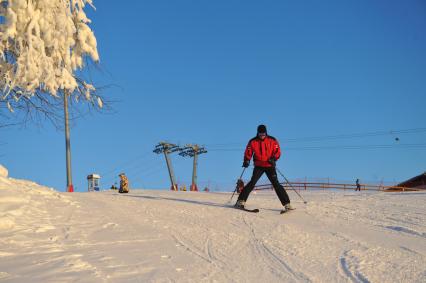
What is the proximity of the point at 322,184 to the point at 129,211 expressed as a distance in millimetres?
28102

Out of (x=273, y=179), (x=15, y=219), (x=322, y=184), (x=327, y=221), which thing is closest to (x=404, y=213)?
(x=327, y=221)

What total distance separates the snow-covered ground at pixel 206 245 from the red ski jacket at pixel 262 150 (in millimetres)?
1319

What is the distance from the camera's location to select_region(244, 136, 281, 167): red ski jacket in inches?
377

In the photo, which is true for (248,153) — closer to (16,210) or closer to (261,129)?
(261,129)

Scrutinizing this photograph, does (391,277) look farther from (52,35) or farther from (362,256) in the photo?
(52,35)

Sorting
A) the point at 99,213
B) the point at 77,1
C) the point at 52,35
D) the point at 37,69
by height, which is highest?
the point at 77,1

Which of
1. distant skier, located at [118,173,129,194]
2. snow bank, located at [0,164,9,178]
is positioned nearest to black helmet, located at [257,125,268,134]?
snow bank, located at [0,164,9,178]

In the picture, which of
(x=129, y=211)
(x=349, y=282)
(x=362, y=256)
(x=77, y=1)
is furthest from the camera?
(x=129, y=211)

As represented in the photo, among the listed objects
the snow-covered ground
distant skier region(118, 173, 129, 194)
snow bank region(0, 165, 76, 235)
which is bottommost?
the snow-covered ground

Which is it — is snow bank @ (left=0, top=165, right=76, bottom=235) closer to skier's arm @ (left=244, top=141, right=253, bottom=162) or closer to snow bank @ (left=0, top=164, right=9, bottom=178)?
snow bank @ (left=0, top=164, right=9, bottom=178)

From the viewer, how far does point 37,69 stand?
21.3ft

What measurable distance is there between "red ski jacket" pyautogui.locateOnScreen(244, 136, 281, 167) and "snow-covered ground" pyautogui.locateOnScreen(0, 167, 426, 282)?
1.32m

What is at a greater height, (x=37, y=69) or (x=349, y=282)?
(x=37, y=69)

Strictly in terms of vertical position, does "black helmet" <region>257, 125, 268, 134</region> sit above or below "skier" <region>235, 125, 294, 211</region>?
above
